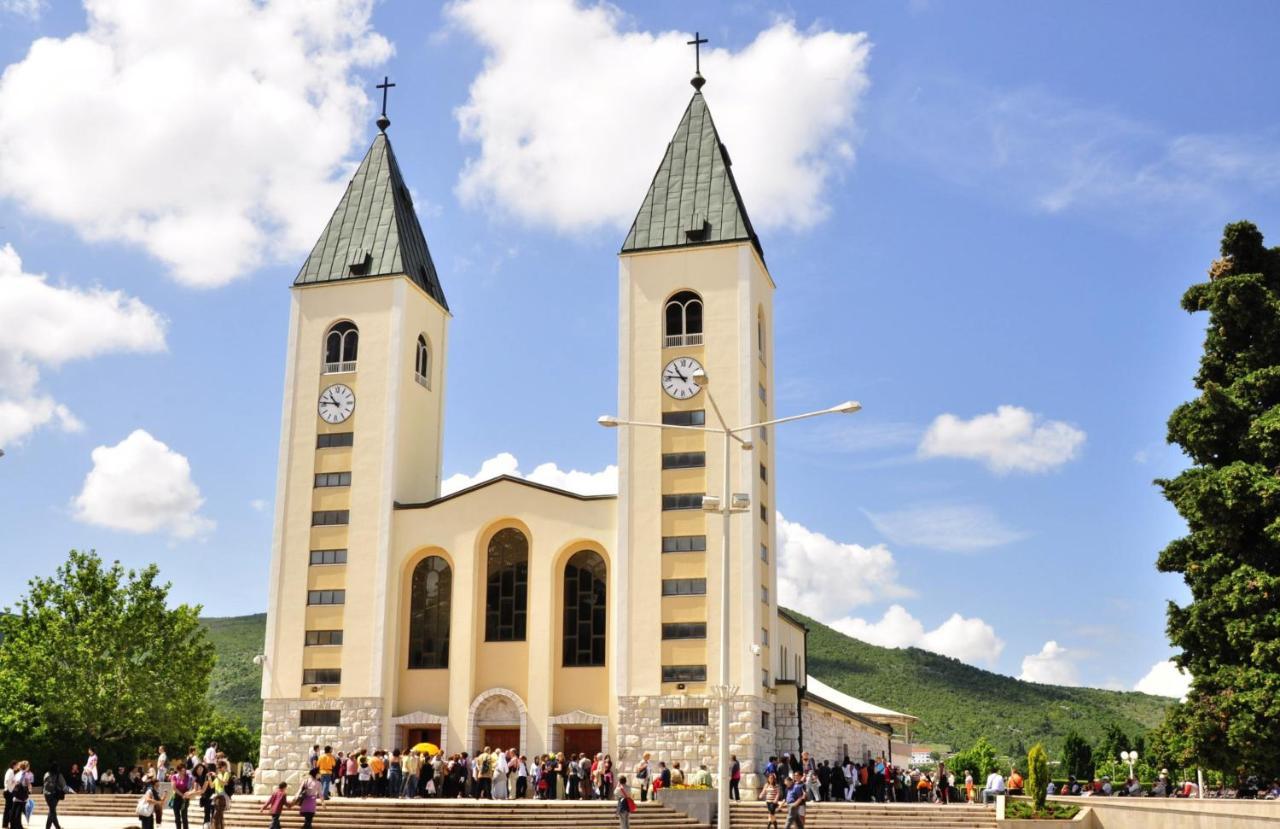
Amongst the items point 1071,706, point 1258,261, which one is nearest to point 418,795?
point 1258,261

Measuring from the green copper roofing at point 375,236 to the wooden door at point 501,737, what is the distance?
17.1 metres

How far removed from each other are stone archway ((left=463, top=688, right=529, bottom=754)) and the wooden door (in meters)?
0.16

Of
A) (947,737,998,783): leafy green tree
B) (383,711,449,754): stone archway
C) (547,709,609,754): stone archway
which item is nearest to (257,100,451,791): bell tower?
(383,711,449,754): stone archway

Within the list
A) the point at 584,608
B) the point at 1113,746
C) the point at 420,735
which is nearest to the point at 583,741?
the point at 584,608

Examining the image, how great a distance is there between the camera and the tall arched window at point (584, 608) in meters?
45.4

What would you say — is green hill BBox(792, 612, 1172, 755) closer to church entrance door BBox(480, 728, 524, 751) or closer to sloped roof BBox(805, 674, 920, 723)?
sloped roof BBox(805, 674, 920, 723)

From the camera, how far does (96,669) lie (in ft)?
173

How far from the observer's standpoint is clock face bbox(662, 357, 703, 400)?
150ft

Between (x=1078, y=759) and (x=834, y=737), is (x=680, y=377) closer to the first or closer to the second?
(x=834, y=737)

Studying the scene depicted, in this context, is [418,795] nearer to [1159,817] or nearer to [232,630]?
[1159,817]

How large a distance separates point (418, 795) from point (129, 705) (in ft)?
63.2

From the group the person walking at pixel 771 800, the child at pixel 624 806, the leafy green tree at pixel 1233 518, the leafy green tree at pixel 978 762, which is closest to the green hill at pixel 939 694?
the leafy green tree at pixel 978 762

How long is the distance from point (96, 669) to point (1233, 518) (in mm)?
43012

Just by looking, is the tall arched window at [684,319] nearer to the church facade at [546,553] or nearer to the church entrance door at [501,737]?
the church facade at [546,553]
